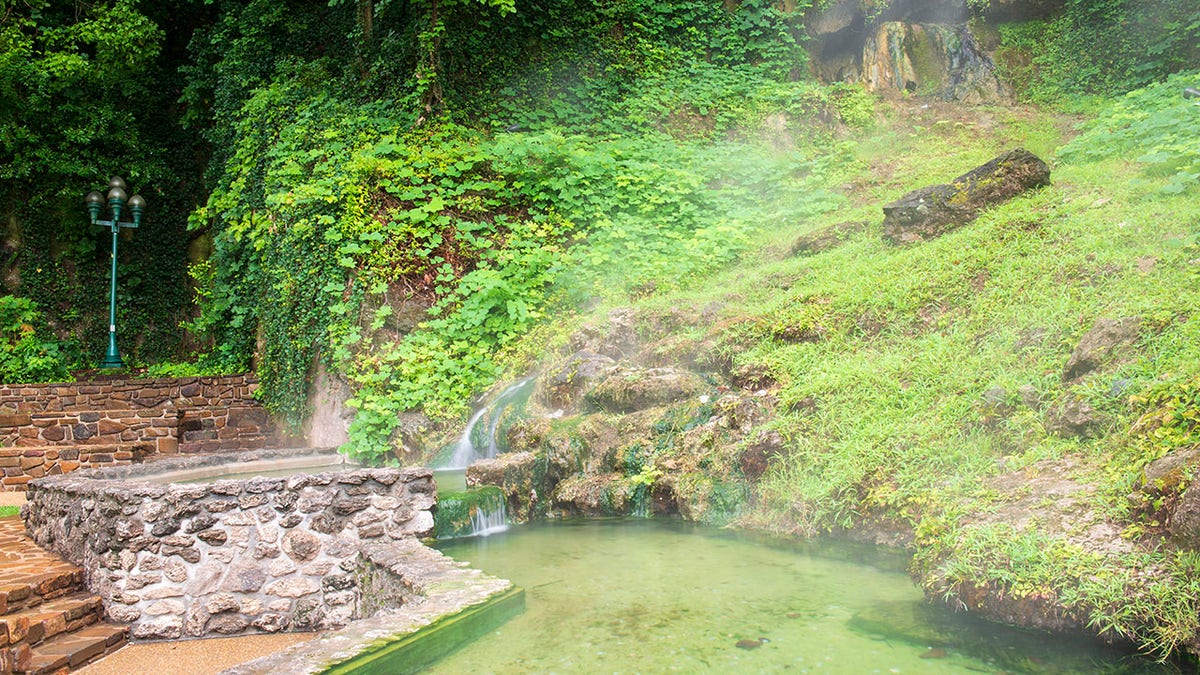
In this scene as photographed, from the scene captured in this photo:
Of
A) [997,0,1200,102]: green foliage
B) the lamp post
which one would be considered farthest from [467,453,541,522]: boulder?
[997,0,1200,102]: green foliage

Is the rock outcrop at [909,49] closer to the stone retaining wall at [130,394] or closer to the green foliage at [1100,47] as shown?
the green foliage at [1100,47]

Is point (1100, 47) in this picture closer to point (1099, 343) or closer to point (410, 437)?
point (1099, 343)

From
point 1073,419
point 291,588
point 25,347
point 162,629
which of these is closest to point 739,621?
point 1073,419

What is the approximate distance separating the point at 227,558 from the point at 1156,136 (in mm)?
10556

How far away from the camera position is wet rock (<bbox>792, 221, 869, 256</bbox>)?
30.8 ft

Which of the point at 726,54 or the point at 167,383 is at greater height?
the point at 726,54

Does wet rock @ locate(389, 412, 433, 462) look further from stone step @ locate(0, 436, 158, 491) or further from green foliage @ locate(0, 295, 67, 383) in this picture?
green foliage @ locate(0, 295, 67, 383)

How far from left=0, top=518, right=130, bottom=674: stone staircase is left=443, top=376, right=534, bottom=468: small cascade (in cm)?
340

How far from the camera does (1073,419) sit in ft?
15.0

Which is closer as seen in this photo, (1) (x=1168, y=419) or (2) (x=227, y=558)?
(1) (x=1168, y=419)

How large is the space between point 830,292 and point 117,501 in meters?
6.30

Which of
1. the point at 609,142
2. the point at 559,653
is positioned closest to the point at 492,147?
the point at 609,142

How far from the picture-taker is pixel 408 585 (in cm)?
393

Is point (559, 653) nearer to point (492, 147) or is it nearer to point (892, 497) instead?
point (892, 497)
